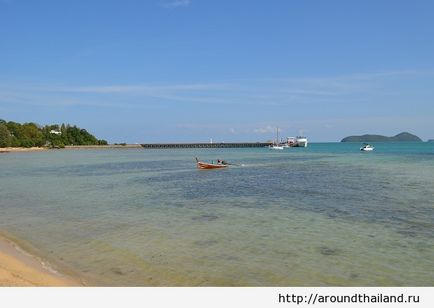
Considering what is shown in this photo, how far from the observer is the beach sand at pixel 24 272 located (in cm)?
970

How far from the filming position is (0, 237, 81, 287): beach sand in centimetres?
970

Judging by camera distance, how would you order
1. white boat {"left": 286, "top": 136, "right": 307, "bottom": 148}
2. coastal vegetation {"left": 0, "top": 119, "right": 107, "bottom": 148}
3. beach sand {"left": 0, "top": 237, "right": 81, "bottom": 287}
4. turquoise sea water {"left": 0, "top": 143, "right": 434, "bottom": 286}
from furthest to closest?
white boat {"left": 286, "top": 136, "right": 307, "bottom": 148} < coastal vegetation {"left": 0, "top": 119, "right": 107, "bottom": 148} < turquoise sea water {"left": 0, "top": 143, "right": 434, "bottom": 286} < beach sand {"left": 0, "top": 237, "right": 81, "bottom": 287}

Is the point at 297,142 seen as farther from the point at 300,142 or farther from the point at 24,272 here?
the point at 24,272

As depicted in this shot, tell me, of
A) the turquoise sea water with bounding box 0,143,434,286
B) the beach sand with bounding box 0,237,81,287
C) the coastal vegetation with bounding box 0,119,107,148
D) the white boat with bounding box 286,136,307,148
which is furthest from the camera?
the white boat with bounding box 286,136,307,148

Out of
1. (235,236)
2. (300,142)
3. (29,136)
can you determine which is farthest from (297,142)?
(235,236)

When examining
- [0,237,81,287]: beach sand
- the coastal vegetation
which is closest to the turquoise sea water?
[0,237,81,287]: beach sand

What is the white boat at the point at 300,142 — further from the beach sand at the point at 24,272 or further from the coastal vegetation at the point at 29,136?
the beach sand at the point at 24,272

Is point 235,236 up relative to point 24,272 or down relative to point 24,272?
down

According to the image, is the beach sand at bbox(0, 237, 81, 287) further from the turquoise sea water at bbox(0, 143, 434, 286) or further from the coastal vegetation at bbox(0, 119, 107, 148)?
the coastal vegetation at bbox(0, 119, 107, 148)

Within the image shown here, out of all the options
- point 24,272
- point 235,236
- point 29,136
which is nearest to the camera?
point 24,272

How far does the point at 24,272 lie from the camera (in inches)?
428

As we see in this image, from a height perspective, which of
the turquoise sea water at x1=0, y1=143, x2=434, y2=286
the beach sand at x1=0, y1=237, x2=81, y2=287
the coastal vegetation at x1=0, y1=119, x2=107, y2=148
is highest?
the coastal vegetation at x1=0, y1=119, x2=107, y2=148

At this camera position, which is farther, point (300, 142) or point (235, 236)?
point (300, 142)
